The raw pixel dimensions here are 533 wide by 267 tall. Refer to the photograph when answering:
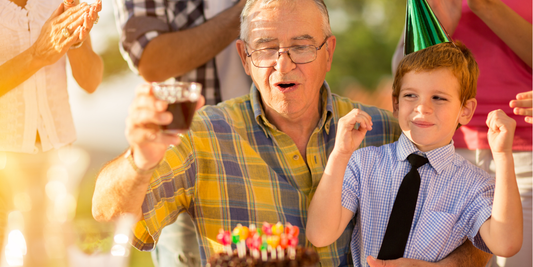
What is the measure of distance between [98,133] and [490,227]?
3.81m

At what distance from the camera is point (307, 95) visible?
6.51 ft

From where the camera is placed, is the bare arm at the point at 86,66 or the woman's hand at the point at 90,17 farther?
the bare arm at the point at 86,66

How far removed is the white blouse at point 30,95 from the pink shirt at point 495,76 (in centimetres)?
198

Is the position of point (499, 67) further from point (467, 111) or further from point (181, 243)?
point (181, 243)

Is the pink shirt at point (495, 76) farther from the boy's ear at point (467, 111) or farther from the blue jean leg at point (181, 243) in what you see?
Answer: the blue jean leg at point (181, 243)

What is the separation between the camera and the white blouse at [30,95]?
187 centimetres

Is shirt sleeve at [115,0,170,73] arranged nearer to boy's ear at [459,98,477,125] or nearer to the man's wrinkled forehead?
the man's wrinkled forehead

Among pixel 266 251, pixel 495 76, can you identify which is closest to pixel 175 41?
pixel 266 251

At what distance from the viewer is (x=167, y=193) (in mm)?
1770

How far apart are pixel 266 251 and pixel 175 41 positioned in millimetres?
1525

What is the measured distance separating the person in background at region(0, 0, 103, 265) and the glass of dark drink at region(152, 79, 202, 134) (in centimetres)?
76

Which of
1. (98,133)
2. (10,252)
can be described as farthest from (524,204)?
(98,133)

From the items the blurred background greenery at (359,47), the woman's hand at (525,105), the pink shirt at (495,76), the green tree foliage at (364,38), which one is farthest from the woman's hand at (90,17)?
the green tree foliage at (364,38)

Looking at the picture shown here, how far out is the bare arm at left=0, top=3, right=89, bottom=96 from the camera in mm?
1759
